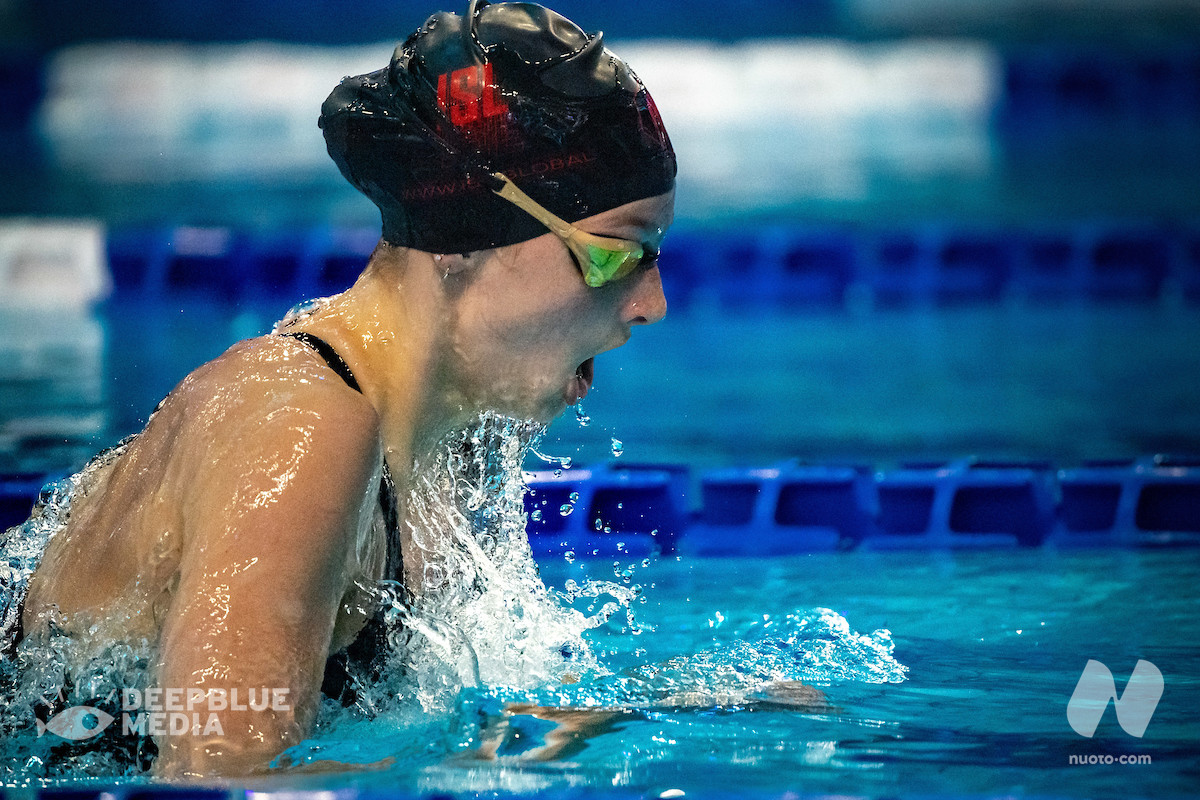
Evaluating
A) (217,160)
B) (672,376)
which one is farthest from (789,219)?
(217,160)

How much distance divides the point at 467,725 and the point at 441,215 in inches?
29.4

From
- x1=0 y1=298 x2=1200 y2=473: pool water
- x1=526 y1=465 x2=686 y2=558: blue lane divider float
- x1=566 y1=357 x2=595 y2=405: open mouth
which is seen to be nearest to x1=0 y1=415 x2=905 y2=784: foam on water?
x1=566 y1=357 x2=595 y2=405: open mouth

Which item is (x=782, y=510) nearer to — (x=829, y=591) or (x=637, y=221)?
(x=829, y=591)

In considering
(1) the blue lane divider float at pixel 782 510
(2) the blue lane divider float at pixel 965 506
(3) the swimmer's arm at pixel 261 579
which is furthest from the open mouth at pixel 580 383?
(2) the blue lane divider float at pixel 965 506

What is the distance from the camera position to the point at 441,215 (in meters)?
1.53

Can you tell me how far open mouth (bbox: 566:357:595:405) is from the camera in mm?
1633

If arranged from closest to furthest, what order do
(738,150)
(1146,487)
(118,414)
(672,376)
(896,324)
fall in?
(1146,487) < (118,414) < (672,376) < (896,324) < (738,150)

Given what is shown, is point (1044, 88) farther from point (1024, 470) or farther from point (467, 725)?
point (467, 725)

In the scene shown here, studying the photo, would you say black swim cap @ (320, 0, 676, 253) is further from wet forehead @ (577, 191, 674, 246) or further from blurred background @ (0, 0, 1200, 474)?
blurred background @ (0, 0, 1200, 474)

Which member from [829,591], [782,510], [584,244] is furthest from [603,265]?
[782,510]

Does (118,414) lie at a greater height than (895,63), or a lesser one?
lesser

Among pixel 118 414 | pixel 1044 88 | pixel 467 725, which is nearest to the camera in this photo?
Result: pixel 467 725

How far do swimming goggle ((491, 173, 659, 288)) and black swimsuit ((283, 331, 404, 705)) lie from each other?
1.01 feet

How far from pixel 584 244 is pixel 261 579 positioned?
1.83 feet
